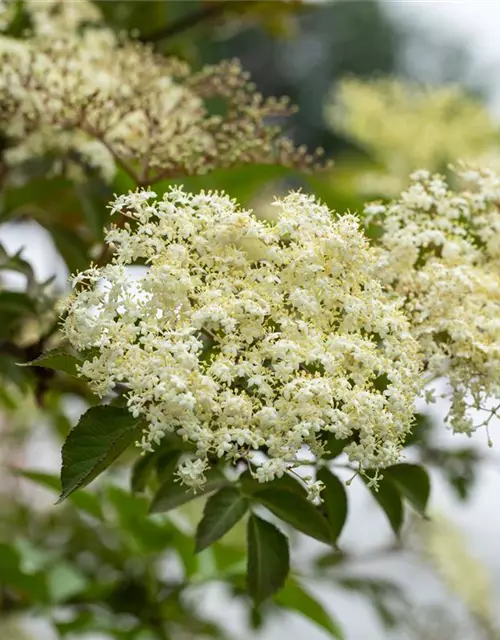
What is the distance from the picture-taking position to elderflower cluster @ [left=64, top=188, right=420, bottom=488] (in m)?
0.41

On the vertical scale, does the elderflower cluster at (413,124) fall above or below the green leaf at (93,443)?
above

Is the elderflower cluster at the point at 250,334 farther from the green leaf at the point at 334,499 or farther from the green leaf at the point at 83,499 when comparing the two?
the green leaf at the point at 83,499

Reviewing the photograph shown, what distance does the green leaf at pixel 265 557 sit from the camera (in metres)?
0.51

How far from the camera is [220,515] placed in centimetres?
51

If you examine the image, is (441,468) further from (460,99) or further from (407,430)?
(407,430)

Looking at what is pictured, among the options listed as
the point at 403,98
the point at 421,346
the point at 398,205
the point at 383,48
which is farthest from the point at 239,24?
the point at 383,48

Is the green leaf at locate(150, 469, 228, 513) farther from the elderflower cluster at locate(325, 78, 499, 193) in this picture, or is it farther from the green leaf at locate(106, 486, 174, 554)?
the elderflower cluster at locate(325, 78, 499, 193)

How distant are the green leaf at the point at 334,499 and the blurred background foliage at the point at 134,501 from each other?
0.02m

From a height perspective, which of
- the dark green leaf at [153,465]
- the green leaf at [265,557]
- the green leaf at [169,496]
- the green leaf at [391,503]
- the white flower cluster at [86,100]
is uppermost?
the white flower cluster at [86,100]

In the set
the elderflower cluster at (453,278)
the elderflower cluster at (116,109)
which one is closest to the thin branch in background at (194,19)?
the elderflower cluster at (116,109)

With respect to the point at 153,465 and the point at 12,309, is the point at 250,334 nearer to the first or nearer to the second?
the point at 153,465

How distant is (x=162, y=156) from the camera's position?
624 millimetres

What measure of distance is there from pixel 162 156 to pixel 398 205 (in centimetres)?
16

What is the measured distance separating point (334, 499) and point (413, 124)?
0.79 metres
